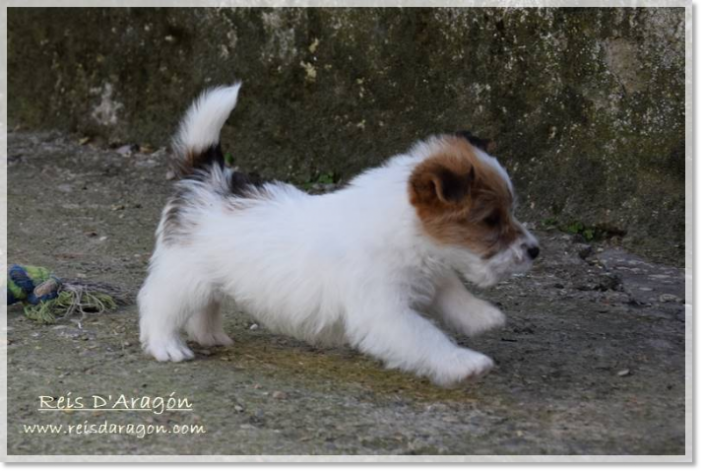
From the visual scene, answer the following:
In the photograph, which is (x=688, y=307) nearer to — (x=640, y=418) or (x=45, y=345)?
(x=640, y=418)

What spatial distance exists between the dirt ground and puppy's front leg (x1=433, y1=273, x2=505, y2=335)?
0.28 m

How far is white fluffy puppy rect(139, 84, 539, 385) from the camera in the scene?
466 centimetres

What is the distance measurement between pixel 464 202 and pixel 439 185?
0.48ft

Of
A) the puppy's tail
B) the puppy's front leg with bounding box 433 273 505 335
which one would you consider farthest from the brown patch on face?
the puppy's tail

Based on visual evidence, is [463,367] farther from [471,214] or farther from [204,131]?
[204,131]

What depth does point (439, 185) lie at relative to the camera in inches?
179

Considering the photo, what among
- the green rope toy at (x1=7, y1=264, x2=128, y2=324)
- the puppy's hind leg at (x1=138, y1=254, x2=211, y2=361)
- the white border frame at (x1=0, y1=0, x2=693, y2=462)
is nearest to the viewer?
the white border frame at (x1=0, y1=0, x2=693, y2=462)

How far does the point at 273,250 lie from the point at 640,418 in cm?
177

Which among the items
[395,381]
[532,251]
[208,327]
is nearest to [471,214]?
[532,251]

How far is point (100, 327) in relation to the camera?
573cm

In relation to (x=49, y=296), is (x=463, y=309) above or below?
above

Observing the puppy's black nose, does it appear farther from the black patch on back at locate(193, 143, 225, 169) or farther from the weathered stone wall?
the weathered stone wall

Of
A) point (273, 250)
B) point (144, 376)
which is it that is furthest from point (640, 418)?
point (144, 376)

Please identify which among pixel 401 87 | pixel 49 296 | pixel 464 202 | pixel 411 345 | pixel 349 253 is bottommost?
pixel 49 296
